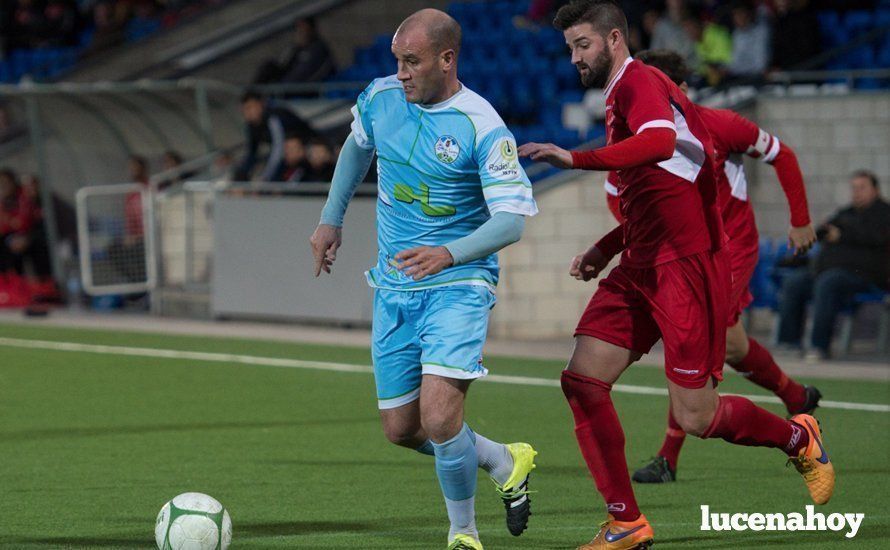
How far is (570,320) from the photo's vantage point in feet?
48.7

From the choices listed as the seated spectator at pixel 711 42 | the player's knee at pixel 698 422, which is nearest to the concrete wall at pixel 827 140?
the seated spectator at pixel 711 42

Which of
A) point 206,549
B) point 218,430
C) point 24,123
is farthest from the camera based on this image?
point 24,123

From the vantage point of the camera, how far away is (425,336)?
572 centimetres

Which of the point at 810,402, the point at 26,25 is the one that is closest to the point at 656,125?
the point at 810,402

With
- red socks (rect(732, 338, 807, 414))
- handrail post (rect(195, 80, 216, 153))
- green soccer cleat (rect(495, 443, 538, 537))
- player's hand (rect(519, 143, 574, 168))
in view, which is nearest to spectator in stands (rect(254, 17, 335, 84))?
handrail post (rect(195, 80, 216, 153))

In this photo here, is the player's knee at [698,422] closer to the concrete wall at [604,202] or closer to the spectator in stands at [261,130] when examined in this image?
the concrete wall at [604,202]

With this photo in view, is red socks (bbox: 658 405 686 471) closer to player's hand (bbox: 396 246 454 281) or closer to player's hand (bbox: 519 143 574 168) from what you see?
player's hand (bbox: 396 246 454 281)

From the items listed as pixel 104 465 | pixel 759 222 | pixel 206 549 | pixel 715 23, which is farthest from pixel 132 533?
pixel 715 23

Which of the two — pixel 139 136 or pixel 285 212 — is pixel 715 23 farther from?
pixel 139 136

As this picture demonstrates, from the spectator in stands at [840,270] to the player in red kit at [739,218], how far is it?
15.7ft

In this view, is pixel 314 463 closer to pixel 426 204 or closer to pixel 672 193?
pixel 426 204

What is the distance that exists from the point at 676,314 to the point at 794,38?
1089 centimetres

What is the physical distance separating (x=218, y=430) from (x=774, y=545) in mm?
4176

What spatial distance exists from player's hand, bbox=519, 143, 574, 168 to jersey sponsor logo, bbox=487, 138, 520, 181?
1.25ft
